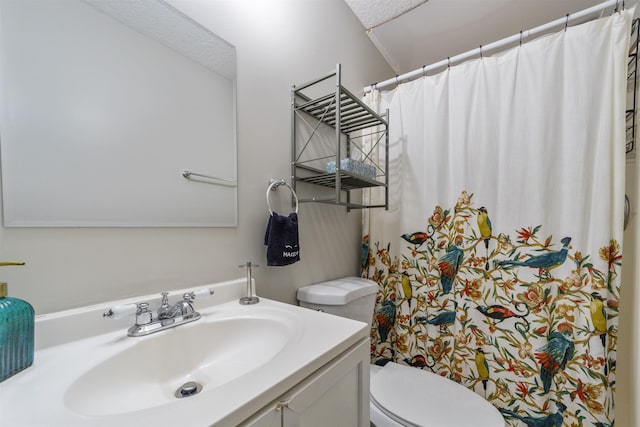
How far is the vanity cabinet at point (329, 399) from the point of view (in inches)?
16.1

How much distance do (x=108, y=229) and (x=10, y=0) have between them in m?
0.48

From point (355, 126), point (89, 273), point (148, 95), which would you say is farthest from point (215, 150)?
point (355, 126)

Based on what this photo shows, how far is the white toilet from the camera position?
836mm

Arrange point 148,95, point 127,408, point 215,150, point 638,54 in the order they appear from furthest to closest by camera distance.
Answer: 1. point 638,54
2. point 215,150
3. point 148,95
4. point 127,408

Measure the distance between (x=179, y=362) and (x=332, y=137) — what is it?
43.9 inches

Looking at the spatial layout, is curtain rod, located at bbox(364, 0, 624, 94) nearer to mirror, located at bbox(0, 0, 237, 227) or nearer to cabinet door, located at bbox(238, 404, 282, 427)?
mirror, located at bbox(0, 0, 237, 227)

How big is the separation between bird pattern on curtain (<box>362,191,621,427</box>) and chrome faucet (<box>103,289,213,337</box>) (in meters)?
1.07

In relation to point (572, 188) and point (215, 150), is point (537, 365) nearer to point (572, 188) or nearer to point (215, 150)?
point (572, 188)

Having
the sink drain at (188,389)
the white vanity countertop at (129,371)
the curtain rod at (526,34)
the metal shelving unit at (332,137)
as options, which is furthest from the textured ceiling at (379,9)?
the sink drain at (188,389)

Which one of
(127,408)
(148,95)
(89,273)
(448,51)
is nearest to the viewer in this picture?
(127,408)

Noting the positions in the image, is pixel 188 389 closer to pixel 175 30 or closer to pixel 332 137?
pixel 175 30

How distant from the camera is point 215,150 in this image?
81 centimetres

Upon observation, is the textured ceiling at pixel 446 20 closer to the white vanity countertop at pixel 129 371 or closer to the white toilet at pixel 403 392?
the white toilet at pixel 403 392

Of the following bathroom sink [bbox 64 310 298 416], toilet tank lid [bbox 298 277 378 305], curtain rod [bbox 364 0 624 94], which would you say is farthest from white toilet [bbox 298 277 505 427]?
curtain rod [bbox 364 0 624 94]
